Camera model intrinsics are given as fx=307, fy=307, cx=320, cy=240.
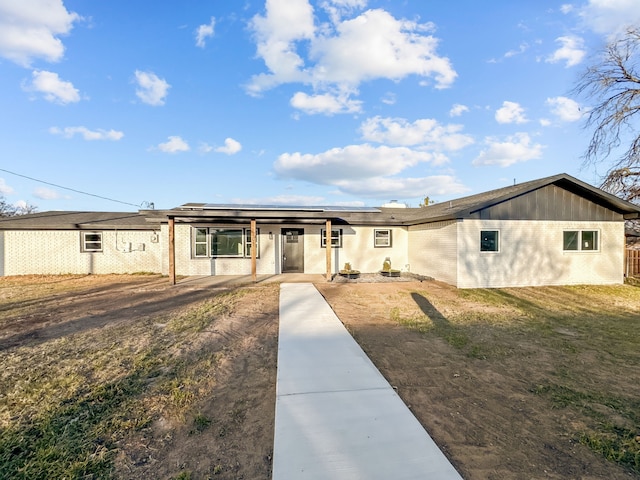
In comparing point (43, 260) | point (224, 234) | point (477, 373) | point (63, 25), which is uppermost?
point (63, 25)

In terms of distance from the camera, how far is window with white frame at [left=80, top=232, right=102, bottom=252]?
13.5 metres

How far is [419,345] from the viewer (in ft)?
16.3

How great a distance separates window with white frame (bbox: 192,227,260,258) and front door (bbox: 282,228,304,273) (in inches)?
63.4

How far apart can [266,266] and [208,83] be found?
8805 millimetres

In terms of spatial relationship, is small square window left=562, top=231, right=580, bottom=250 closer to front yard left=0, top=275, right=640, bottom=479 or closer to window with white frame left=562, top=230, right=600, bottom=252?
window with white frame left=562, top=230, right=600, bottom=252

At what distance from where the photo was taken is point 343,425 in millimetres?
2729

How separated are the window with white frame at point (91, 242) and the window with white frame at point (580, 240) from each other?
19.0 metres

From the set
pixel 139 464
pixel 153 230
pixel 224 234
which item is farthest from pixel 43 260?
pixel 139 464

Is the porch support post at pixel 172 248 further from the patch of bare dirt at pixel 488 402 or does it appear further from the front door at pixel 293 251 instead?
the patch of bare dirt at pixel 488 402

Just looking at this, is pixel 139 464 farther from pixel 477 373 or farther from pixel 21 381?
pixel 477 373

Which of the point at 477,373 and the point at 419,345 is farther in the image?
the point at 419,345

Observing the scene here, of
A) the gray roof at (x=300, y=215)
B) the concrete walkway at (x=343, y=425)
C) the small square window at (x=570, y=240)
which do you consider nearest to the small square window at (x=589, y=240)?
the small square window at (x=570, y=240)

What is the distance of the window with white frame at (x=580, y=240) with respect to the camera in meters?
11.5

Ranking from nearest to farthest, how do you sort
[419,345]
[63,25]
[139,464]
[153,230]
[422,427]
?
[139,464]
[422,427]
[419,345]
[63,25]
[153,230]
